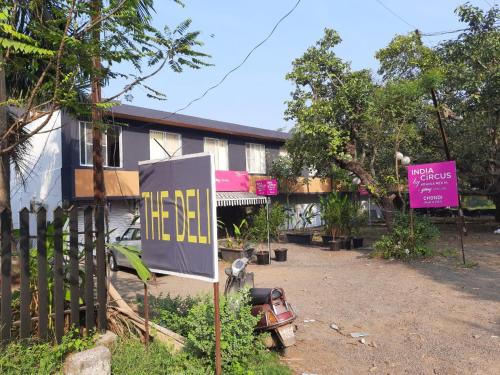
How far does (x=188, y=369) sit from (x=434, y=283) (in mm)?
6455

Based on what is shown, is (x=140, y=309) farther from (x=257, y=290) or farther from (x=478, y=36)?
(x=478, y=36)

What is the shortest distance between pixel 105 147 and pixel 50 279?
1197 centimetres

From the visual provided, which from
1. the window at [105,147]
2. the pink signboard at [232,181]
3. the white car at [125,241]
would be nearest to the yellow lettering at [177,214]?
the white car at [125,241]

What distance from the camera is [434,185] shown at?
36.7ft

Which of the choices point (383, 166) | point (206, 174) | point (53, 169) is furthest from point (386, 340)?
point (383, 166)

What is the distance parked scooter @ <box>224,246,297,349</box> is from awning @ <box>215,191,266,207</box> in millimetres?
12954

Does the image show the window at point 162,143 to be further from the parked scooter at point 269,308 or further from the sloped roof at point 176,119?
the parked scooter at point 269,308

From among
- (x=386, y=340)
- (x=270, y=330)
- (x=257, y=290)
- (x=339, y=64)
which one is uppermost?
(x=339, y=64)

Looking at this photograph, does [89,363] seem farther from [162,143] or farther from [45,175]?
[162,143]

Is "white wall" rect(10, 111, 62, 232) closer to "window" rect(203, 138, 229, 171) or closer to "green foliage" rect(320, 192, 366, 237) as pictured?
"window" rect(203, 138, 229, 171)

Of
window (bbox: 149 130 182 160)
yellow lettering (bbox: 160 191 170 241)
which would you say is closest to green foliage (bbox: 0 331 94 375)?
yellow lettering (bbox: 160 191 170 241)

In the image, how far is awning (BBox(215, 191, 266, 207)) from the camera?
59.7 feet

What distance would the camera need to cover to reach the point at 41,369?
11.8ft

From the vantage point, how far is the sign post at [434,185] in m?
10.9
